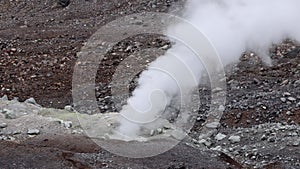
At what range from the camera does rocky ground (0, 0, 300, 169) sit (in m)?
10.6

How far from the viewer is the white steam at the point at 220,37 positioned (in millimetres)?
13040

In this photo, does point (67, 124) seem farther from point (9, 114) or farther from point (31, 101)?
point (31, 101)

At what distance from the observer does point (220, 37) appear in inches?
590

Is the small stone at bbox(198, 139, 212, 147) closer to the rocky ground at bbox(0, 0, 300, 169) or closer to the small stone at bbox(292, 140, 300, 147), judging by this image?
the rocky ground at bbox(0, 0, 300, 169)

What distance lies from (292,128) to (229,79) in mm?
2881

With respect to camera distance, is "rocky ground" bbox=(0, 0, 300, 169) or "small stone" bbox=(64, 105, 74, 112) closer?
"rocky ground" bbox=(0, 0, 300, 169)

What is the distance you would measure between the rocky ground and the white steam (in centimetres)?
34

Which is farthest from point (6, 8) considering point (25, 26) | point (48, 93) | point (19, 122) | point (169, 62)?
point (19, 122)

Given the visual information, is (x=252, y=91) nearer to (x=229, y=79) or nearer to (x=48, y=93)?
(x=229, y=79)

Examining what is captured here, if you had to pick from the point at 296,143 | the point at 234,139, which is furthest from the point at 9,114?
the point at 296,143

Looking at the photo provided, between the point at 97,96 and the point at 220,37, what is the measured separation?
3.05 metres

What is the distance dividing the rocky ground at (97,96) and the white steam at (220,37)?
1.12 feet

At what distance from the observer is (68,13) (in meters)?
19.4

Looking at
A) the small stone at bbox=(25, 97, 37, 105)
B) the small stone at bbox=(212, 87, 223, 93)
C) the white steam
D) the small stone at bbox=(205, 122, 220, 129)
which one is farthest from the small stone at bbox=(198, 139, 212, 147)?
the small stone at bbox=(25, 97, 37, 105)
